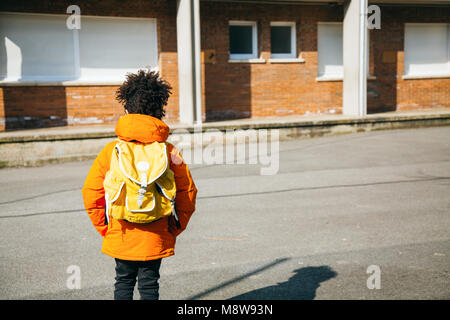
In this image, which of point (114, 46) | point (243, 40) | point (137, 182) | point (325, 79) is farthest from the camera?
point (325, 79)

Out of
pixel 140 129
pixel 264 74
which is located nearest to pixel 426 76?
pixel 264 74

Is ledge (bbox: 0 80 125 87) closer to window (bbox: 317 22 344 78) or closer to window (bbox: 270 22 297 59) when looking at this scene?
window (bbox: 270 22 297 59)

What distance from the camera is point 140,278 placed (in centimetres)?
311

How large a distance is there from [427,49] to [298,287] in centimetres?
1596

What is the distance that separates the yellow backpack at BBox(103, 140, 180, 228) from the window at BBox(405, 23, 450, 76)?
16.7 m

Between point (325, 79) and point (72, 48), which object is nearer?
point (72, 48)

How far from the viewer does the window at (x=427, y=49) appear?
17.8 metres

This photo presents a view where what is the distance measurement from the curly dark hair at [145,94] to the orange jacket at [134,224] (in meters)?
0.11

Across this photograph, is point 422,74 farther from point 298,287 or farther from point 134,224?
point 134,224

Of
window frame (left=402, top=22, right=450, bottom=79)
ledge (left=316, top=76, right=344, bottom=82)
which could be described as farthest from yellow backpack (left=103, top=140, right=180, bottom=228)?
window frame (left=402, top=22, right=450, bottom=79)

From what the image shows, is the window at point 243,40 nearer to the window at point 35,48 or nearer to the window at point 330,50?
the window at point 330,50

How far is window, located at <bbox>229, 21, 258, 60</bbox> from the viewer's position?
15.8 meters

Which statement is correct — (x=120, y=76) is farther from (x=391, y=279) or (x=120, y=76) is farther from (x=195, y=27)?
(x=391, y=279)

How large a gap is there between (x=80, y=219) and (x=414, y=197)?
481cm
